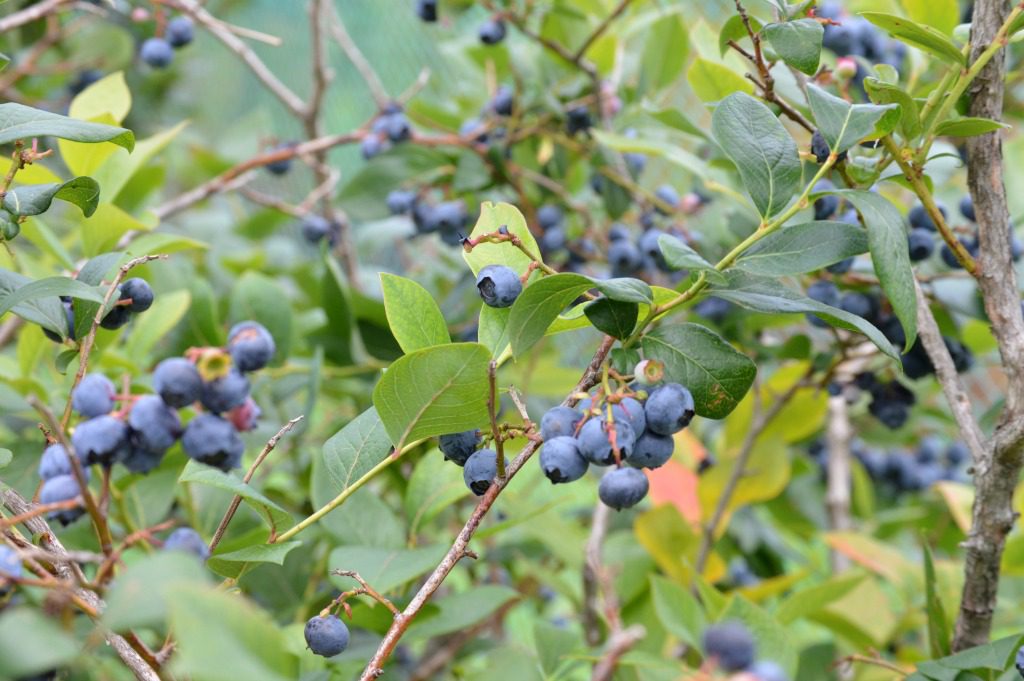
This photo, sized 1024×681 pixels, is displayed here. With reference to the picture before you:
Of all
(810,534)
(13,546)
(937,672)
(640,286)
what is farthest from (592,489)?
(13,546)

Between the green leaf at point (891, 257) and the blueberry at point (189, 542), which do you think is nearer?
the green leaf at point (891, 257)

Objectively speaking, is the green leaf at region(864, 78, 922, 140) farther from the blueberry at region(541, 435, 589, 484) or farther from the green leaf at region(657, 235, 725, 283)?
the blueberry at region(541, 435, 589, 484)

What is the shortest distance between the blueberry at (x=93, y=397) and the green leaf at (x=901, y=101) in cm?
62

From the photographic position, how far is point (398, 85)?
10.1 feet

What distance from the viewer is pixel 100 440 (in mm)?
698

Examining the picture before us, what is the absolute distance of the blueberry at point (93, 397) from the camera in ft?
2.36

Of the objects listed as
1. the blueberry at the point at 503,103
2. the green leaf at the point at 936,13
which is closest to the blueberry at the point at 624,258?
the blueberry at the point at 503,103

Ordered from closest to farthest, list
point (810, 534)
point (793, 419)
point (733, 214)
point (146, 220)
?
point (146, 220)
point (733, 214)
point (793, 419)
point (810, 534)

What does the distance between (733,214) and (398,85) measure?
195cm

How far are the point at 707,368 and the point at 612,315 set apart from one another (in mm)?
86

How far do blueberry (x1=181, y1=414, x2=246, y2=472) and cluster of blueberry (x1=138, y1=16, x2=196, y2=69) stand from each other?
1222 mm

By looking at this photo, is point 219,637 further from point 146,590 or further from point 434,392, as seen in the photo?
point 434,392

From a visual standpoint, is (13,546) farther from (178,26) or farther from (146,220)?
(178,26)

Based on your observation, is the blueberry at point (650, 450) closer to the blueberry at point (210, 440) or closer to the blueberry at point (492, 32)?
the blueberry at point (210, 440)
